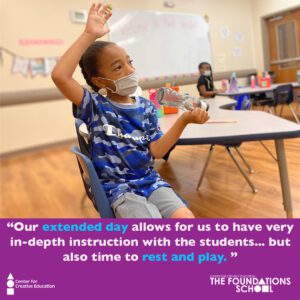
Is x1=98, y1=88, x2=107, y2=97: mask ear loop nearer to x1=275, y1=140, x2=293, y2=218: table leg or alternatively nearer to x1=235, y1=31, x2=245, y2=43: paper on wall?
x1=275, y1=140, x2=293, y2=218: table leg

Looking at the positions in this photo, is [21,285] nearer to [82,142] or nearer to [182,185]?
[82,142]

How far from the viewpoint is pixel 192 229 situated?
535 millimetres

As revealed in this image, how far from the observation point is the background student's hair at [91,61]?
688 mm

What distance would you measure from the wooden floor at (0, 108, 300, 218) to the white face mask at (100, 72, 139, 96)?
0.45 metres

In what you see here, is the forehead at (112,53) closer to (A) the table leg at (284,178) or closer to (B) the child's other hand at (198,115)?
(B) the child's other hand at (198,115)

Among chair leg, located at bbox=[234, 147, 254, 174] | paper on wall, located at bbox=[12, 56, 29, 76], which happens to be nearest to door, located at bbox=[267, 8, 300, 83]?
chair leg, located at bbox=[234, 147, 254, 174]

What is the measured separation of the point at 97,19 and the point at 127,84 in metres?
0.17

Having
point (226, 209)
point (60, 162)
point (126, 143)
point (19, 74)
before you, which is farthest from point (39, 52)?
point (126, 143)

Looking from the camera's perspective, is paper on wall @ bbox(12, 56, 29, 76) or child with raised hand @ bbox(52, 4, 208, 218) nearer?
child with raised hand @ bbox(52, 4, 208, 218)

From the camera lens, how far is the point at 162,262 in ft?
1.72

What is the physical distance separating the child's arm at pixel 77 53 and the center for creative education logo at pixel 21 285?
40cm

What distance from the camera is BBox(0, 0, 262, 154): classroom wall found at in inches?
33.7

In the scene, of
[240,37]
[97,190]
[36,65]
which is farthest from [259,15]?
[36,65]

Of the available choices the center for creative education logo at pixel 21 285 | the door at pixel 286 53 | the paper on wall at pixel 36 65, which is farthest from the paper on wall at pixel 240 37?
the paper on wall at pixel 36 65
